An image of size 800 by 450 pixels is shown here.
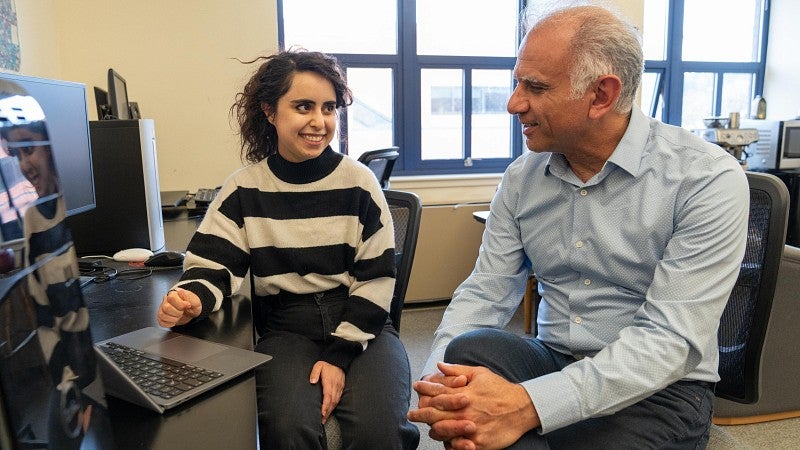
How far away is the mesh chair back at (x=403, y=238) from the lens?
1.52 meters

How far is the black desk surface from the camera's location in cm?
73

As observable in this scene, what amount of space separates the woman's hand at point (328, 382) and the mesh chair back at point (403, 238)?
29 cm

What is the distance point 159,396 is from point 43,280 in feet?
1.18

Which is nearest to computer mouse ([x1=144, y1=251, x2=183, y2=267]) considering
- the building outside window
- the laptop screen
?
the laptop screen

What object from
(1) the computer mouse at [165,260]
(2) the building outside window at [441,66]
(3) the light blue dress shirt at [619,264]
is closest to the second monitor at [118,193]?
(1) the computer mouse at [165,260]

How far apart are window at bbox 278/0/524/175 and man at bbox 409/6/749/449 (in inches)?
97.2

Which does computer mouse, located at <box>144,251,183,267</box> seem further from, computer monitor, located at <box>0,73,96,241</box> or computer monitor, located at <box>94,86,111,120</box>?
computer monitor, located at <box>94,86,111,120</box>

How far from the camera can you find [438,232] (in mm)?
3719

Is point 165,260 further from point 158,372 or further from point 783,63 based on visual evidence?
point 783,63

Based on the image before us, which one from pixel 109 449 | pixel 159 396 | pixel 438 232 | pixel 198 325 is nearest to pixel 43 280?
pixel 109 449

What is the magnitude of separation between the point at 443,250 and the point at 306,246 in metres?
2.40

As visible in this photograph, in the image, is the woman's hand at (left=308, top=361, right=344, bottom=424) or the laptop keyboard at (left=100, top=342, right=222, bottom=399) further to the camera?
the woman's hand at (left=308, top=361, right=344, bottom=424)

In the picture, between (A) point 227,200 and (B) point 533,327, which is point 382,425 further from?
(B) point 533,327

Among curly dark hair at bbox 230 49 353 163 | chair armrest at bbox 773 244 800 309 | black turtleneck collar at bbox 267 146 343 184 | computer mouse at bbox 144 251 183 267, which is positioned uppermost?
curly dark hair at bbox 230 49 353 163
